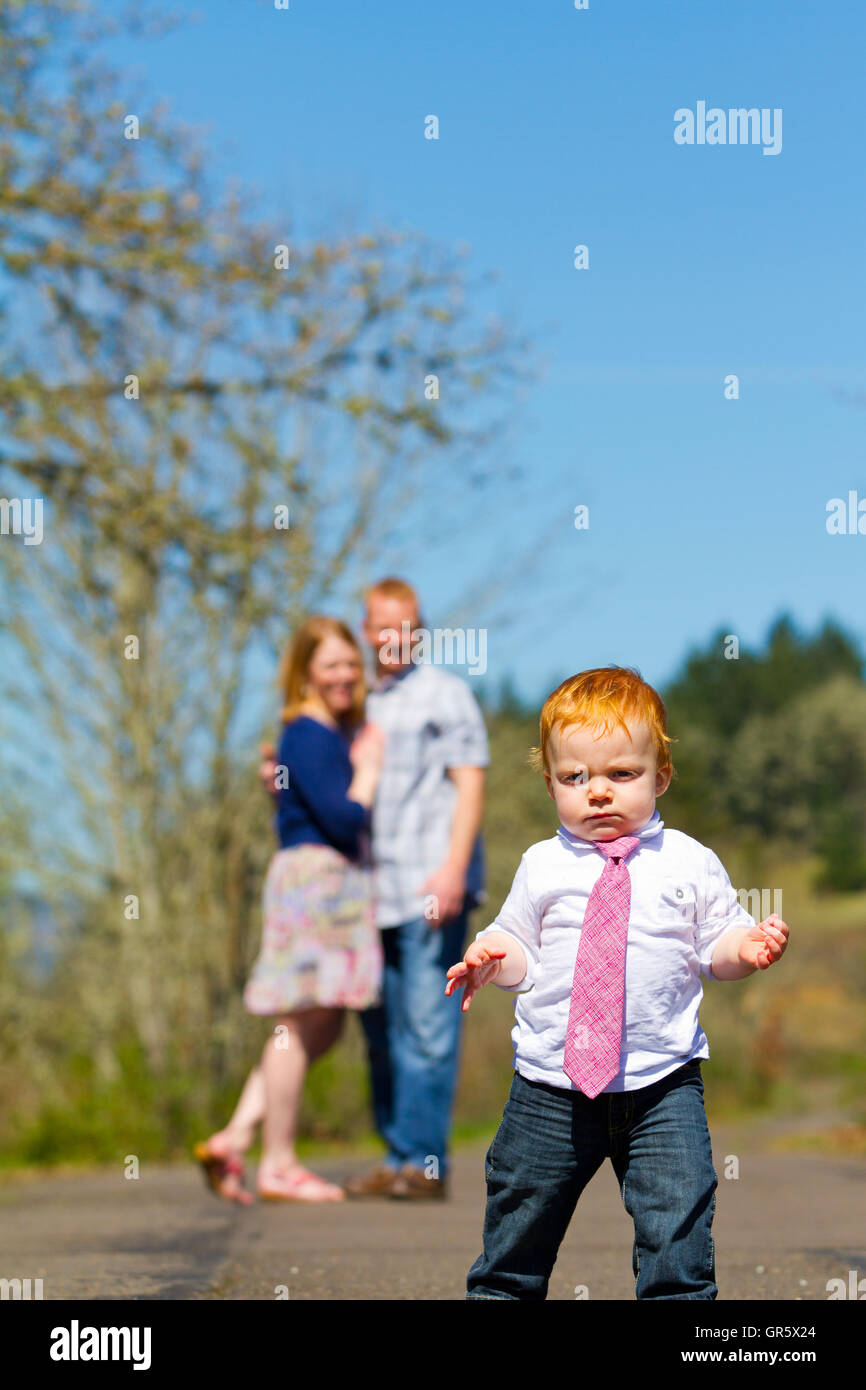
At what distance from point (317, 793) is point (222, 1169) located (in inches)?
47.3

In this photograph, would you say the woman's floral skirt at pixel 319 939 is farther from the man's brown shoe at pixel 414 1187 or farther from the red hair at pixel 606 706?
the red hair at pixel 606 706

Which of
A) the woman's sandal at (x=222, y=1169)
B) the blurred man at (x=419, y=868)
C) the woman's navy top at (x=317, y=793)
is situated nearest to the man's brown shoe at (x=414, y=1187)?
the blurred man at (x=419, y=868)

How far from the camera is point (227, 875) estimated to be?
8055 millimetres

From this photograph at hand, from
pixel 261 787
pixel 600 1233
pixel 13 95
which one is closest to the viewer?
pixel 600 1233

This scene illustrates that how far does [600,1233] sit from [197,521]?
4.17 metres

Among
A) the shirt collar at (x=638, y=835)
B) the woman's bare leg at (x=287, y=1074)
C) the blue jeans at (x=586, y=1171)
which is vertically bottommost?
the woman's bare leg at (x=287, y=1074)

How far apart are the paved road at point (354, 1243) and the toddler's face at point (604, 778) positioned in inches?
40.3

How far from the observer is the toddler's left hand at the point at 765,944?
2.43 meters

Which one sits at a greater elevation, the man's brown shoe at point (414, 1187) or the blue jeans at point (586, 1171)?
the blue jeans at point (586, 1171)

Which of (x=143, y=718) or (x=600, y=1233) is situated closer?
Result: (x=600, y=1233)

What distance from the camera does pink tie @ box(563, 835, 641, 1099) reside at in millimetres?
2441
